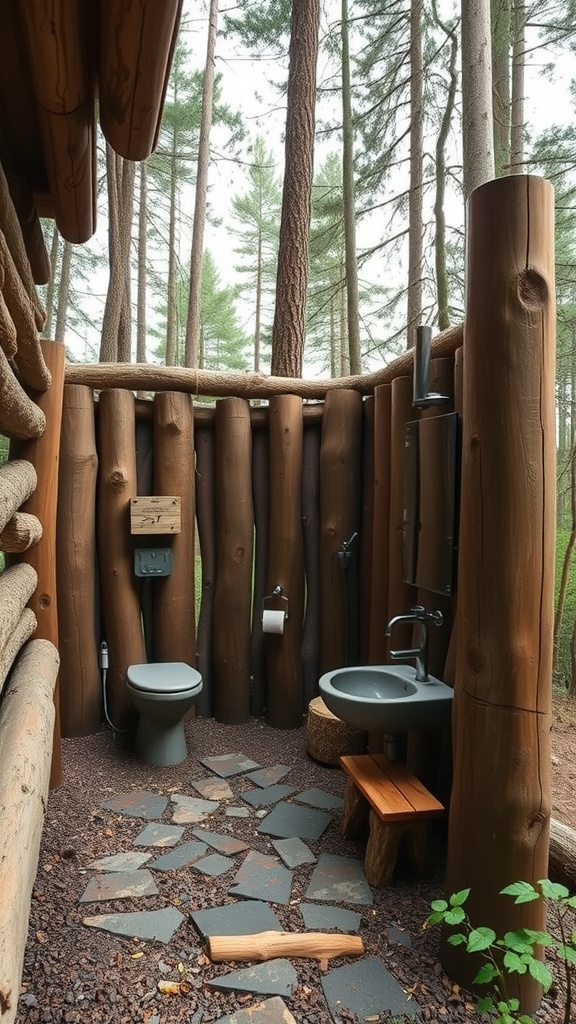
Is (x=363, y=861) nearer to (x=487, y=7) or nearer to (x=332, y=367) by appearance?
(x=487, y=7)

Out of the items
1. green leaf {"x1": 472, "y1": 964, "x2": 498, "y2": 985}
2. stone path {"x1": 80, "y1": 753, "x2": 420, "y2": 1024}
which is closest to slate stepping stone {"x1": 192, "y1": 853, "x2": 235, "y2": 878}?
stone path {"x1": 80, "y1": 753, "x2": 420, "y2": 1024}

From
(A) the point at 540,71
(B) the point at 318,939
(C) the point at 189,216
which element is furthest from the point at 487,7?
(C) the point at 189,216

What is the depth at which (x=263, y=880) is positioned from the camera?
86.0 inches

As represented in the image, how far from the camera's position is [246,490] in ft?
12.1

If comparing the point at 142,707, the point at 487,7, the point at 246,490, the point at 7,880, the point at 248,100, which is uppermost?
the point at 248,100

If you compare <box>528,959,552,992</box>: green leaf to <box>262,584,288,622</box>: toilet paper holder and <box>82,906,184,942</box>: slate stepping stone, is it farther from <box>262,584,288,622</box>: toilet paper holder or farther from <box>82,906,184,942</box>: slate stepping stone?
<box>262,584,288,622</box>: toilet paper holder

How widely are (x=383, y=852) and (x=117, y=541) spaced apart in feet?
A: 7.15

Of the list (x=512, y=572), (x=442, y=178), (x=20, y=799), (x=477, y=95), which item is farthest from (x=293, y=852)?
(x=442, y=178)

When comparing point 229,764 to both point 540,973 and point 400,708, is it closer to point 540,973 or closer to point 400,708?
point 400,708

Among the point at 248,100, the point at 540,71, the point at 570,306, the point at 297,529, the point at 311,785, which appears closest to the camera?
the point at 311,785

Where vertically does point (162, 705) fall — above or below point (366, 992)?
above

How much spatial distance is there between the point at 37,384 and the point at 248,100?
6.59 metres

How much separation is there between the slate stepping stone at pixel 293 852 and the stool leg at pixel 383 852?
26 centimetres

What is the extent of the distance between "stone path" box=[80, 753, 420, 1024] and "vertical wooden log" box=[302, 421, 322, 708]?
Answer: 0.71 meters
